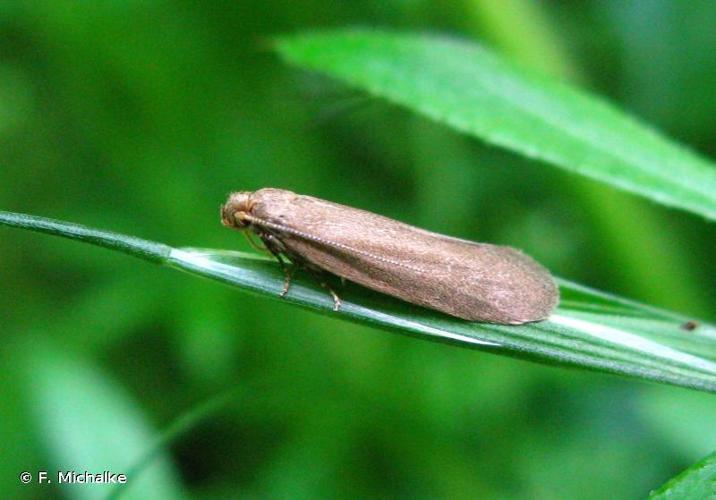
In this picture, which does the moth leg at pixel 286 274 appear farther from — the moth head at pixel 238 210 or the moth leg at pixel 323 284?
the moth head at pixel 238 210

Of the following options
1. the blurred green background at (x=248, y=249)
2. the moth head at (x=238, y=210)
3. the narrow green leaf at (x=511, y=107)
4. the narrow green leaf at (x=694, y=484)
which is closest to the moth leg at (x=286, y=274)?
the moth head at (x=238, y=210)

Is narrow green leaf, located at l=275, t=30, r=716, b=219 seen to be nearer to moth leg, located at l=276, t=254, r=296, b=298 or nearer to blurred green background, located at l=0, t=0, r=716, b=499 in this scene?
blurred green background, located at l=0, t=0, r=716, b=499

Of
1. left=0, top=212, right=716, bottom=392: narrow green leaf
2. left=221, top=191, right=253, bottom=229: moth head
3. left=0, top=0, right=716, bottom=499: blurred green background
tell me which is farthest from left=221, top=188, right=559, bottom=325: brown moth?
left=0, top=0, right=716, bottom=499: blurred green background

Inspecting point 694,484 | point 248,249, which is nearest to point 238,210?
point 248,249

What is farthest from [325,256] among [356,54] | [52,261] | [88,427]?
[52,261]

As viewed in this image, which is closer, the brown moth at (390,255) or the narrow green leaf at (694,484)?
the narrow green leaf at (694,484)
